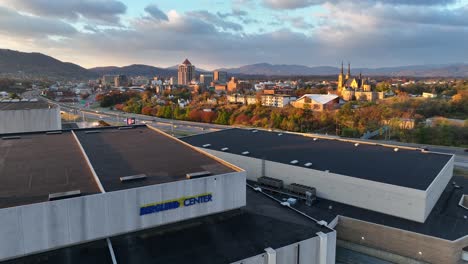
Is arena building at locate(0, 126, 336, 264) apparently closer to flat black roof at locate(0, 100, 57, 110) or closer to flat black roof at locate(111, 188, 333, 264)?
flat black roof at locate(111, 188, 333, 264)

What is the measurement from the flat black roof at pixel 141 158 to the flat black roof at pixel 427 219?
9.50 metres

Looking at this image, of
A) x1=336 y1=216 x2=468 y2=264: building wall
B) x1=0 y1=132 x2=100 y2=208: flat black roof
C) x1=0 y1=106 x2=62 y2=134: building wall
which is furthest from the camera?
x1=0 y1=106 x2=62 y2=134: building wall

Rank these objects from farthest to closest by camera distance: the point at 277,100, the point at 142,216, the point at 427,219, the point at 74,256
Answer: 1. the point at 277,100
2. the point at 427,219
3. the point at 142,216
4. the point at 74,256

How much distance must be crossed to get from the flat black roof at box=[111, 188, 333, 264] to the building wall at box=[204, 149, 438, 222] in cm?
775

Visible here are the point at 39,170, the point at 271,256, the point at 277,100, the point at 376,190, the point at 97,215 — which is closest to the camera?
the point at 97,215

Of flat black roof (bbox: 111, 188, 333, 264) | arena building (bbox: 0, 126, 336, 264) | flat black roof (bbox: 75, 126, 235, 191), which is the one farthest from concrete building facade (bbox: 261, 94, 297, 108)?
flat black roof (bbox: 111, 188, 333, 264)

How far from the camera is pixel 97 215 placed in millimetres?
16016

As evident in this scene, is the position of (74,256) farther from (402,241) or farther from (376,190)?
(376,190)

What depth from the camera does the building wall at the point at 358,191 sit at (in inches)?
965

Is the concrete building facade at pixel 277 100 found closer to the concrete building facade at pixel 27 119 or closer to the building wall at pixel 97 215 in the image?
the concrete building facade at pixel 27 119

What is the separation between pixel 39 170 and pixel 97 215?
7.46 m

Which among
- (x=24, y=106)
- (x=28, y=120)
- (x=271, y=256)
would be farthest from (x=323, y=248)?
(x=24, y=106)

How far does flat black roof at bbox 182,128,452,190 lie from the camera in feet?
90.3

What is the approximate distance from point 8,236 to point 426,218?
2674cm
